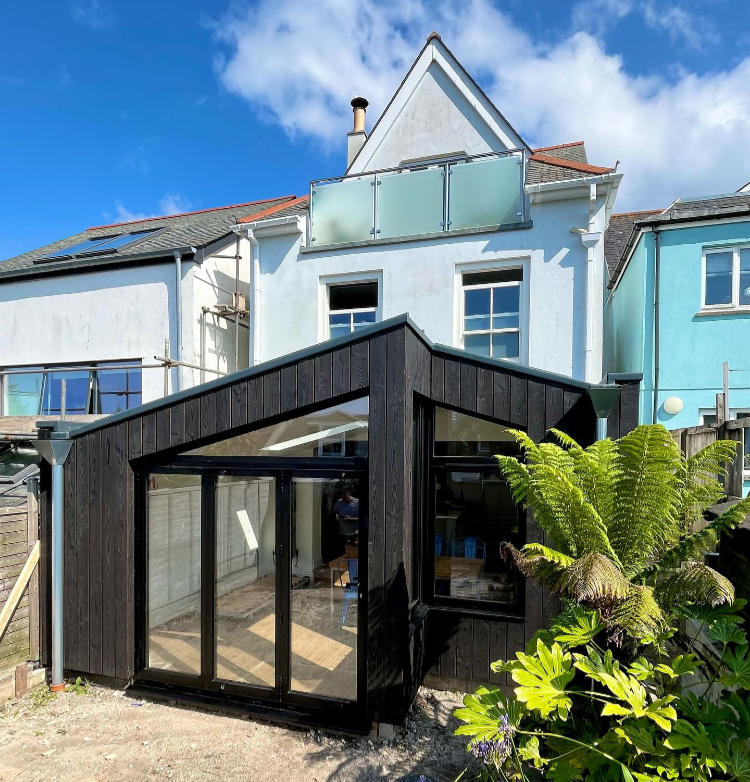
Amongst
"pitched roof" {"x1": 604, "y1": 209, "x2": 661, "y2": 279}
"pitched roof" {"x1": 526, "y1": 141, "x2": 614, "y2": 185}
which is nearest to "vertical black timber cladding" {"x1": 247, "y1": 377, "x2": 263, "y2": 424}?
"pitched roof" {"x1": 526, "y1": 141, "x2": 614, "y2": 185}

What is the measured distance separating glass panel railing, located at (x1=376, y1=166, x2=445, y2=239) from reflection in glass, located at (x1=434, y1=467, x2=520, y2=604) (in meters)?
5.89

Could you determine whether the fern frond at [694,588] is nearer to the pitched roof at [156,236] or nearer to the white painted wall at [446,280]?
the white painted wall at [446,280]

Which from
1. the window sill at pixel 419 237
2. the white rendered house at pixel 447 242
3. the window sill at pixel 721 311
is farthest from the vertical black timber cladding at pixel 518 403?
the window sill at pixel 721 311

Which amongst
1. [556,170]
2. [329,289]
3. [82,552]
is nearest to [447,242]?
[556,170]

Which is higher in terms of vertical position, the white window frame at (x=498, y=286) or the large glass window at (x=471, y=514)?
the white window frame at (x=498, y=286)

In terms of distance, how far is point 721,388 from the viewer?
9.02 metres

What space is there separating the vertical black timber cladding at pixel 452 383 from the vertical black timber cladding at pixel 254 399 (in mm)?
1880

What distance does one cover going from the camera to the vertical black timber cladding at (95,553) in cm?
506

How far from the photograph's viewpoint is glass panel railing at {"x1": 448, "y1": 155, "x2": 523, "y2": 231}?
351 inches

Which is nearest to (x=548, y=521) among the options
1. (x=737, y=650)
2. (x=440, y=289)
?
(x=737, y=650)

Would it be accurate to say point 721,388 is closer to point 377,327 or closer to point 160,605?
point 377,327

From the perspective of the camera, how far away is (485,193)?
357 inches

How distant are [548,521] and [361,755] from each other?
8.48 ft

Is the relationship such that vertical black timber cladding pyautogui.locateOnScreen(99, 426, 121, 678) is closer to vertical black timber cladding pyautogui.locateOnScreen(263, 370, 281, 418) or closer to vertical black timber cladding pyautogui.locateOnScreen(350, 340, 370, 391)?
vertical black timber cladding pyautogui.locateOnScreen(263, 370, 281, 418)
